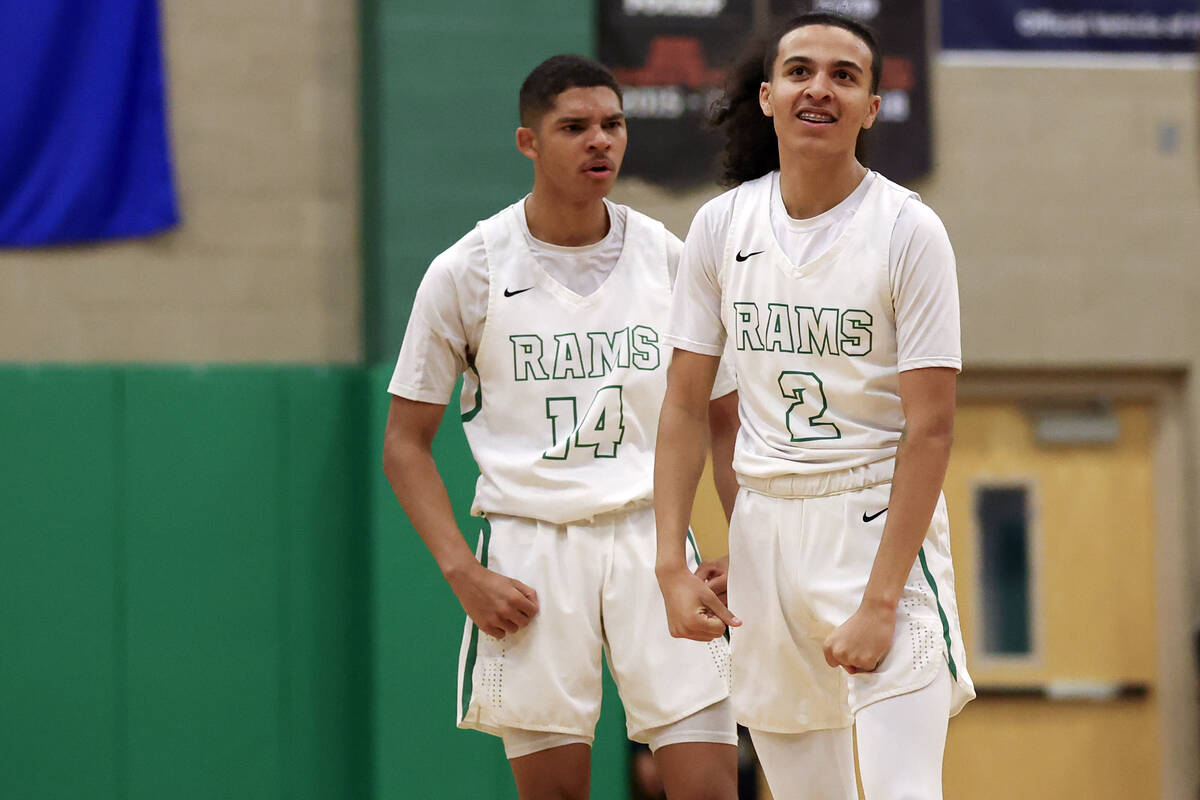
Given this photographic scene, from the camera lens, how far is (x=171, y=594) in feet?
17.3

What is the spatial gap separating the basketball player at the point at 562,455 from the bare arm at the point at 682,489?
14.6 inches

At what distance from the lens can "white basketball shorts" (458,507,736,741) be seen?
297 centimetres

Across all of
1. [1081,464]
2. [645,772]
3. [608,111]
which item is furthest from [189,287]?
[1081,464]

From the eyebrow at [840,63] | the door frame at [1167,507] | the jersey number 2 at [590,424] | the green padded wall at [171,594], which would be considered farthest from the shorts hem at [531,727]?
the door frame at [1167,507]

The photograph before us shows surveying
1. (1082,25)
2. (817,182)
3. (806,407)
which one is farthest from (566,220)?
(1082,25)

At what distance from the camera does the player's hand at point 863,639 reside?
225 centimetres

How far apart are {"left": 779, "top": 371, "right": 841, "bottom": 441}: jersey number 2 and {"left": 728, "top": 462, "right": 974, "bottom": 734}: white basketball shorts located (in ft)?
0.25

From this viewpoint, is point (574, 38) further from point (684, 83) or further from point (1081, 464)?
point (1081, 464)

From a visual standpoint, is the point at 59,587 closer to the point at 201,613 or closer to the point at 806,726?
the point at 201,613

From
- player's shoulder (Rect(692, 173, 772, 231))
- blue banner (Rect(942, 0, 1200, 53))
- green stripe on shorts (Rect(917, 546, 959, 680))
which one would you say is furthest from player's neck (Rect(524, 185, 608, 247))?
blue banner (Rect(942, 0, 1200, 53))

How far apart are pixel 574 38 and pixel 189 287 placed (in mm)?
1804

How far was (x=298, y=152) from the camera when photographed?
5863 millimetres

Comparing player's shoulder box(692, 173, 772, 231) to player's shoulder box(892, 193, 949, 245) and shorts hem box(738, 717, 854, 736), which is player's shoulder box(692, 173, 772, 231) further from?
shorts hem box(738, 717, 854, 736)

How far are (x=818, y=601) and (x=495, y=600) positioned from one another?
2.71ft
